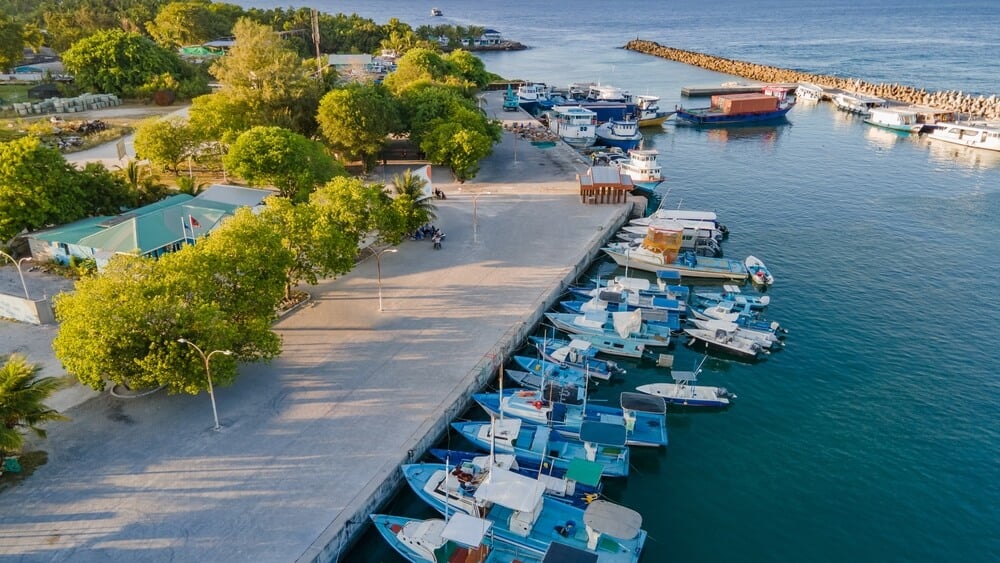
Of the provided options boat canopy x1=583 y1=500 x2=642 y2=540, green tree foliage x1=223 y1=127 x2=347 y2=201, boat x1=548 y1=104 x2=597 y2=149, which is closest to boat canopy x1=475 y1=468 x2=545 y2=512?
boat canopy x1=583 y1=500 x2=642 y2=540

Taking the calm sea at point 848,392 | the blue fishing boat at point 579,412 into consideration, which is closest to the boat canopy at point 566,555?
the calm sea at point 848,392

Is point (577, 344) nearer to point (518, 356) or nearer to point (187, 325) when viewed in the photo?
point (518, 356)

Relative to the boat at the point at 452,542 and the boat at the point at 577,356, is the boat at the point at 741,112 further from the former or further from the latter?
the boat at the point at 452,542

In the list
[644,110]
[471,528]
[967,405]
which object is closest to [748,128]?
[644,110]

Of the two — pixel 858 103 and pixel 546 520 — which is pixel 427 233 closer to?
pixel 546 520

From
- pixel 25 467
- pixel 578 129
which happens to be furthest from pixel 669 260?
pixel 25 467
